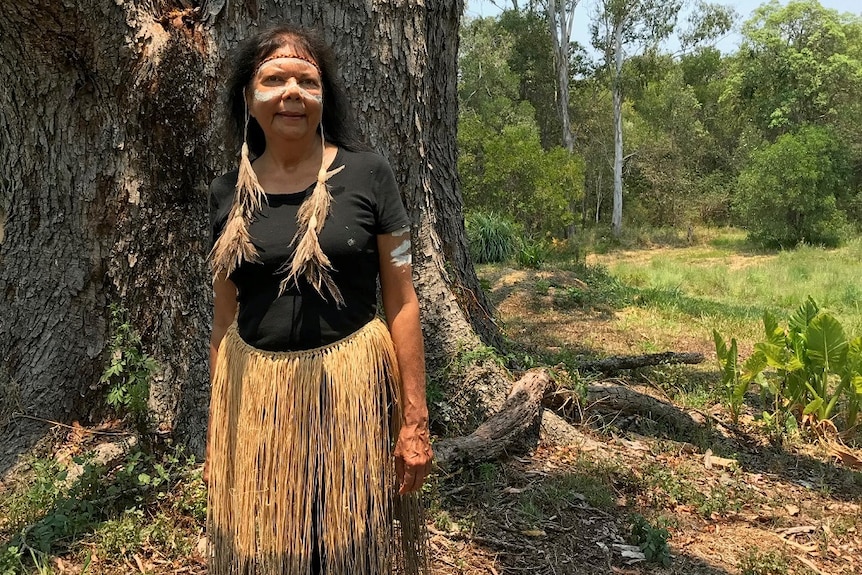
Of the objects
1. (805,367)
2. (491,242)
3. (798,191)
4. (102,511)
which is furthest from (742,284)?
(102,511)

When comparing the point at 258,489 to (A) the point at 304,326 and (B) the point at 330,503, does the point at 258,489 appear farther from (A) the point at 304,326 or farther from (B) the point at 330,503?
(A) the point at 304,326

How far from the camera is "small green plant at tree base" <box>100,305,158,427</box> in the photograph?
2982mm

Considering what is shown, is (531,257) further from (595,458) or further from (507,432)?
(507,432)

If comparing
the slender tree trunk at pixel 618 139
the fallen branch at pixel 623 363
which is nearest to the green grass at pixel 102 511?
the fallen branch at pixel 623 363

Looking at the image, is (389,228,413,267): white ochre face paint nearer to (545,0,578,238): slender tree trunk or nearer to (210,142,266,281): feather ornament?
(210,142,266,281): feather ornament

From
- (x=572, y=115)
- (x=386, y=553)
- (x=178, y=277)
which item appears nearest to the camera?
(x=386, y=553)

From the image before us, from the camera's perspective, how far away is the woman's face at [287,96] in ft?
5.56

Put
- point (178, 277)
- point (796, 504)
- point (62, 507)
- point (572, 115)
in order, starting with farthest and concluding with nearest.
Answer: point (572, 115)
point (796, 504)
point (178, 277)
point (62, 507)

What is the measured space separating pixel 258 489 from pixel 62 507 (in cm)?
146

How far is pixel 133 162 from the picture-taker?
2.95m

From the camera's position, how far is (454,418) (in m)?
3.44

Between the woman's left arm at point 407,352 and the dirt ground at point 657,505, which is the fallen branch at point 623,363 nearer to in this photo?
the dirt ground at point 657,505

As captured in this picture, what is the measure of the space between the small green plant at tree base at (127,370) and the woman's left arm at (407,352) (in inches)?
67.8

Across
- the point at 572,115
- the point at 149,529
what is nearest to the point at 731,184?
the point at 572,115
